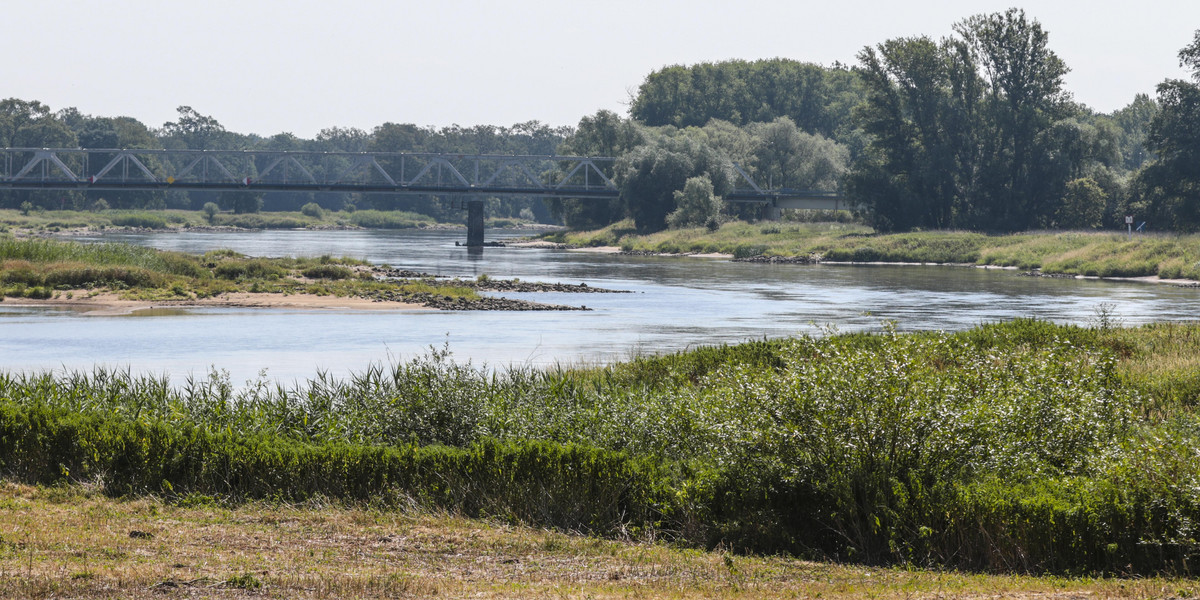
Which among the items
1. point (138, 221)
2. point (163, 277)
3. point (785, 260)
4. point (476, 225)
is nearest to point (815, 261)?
point (785, 260)

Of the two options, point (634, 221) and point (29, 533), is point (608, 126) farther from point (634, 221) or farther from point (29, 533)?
point (29, 533)

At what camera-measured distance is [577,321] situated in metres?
53.0

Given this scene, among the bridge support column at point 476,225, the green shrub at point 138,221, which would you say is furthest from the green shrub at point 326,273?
the green shrub at point 138,221

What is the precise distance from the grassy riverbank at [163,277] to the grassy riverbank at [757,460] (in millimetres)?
43188

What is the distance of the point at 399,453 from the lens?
16219mm

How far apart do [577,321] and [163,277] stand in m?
23.3

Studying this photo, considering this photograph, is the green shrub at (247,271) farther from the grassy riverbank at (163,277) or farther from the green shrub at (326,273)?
the green shrub at (326,273)

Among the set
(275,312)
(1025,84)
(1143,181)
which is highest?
(1025,84)

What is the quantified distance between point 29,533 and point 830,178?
6046 inches

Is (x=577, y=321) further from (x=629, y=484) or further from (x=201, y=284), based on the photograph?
(x=629, y=484)

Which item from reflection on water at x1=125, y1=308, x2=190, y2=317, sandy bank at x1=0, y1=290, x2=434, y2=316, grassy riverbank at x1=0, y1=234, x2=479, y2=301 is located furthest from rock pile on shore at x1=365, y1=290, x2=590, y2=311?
reflection on water at x1=125, y1=308, x2=190, y2=317

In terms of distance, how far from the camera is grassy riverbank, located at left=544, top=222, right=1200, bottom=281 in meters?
87.8

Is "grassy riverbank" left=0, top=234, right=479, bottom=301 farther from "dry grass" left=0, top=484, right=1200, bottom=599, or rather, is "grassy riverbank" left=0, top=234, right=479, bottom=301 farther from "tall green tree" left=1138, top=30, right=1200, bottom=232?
"tall green tree" left=1138, top=30, right=1200, bottom=232

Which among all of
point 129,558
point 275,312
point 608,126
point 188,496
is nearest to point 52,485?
point 188,496
